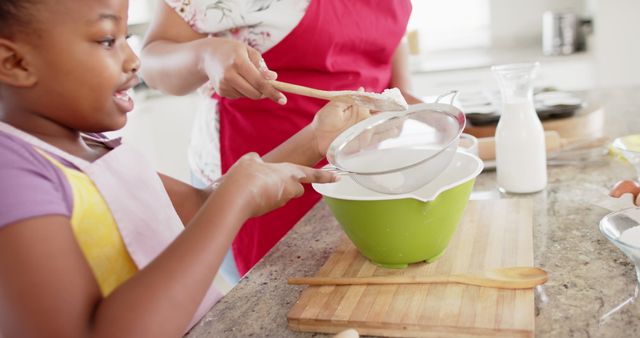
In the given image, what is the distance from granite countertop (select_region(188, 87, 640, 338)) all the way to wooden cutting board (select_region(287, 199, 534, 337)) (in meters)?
0.02

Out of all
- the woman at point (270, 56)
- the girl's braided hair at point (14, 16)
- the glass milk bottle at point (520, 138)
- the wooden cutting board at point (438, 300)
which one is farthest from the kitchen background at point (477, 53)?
the girl's braided hair at point (14, 16)

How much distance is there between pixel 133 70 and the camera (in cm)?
78

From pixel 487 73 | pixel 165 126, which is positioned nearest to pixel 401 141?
pixel 487 73

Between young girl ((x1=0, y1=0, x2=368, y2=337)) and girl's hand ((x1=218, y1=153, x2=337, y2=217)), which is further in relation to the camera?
girl's hand ((x1=218, y1=153, x2=337, y2=217))

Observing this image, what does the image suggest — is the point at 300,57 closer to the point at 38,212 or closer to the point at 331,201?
the point at 331,201

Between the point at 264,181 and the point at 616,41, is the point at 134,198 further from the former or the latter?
the point at 616,41

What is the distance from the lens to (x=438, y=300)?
76 cm

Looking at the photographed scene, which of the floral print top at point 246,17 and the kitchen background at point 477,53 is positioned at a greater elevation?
the floral print top at point 246,17

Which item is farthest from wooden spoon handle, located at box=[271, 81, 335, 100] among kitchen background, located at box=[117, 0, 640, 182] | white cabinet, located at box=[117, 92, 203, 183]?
white cabinet, located at box=[117, 92, 203, 183]

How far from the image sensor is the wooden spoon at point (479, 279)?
29.8 inches

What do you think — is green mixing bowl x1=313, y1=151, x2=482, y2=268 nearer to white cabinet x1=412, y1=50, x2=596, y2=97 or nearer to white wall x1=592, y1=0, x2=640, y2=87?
white cabinet x1=412, y1=50, x2=596, y2=97

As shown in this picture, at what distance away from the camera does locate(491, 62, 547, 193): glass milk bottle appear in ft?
3.74

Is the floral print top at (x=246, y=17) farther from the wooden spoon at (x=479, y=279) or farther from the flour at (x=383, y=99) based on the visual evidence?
the wooden spoon at (x=479, y=279)

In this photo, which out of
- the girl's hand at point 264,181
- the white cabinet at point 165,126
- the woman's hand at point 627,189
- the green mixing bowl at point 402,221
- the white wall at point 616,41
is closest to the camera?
the girl's hand at point 264,181
